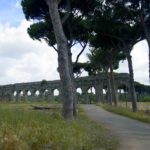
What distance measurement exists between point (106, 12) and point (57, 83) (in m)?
57.6

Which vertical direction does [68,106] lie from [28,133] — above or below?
above

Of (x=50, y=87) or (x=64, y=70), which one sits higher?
(x=50, y=87)

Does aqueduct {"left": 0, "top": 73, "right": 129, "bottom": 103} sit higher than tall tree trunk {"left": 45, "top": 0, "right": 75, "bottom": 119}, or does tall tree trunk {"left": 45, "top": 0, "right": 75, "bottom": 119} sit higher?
aqueduct {"left": 0, "top": 73, "right": 129, "bottom": 103}

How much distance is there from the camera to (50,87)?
89.5 metres

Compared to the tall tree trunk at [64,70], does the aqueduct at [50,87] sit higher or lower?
higher

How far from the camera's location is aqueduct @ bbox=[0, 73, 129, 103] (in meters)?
75.3

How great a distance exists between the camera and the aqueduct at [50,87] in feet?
247

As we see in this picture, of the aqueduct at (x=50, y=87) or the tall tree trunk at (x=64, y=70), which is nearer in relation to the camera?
the tall tree trunk at (x=64, y=70)

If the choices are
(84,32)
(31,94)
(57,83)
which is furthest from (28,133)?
(31,94)

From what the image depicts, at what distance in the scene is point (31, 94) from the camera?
95.2 m

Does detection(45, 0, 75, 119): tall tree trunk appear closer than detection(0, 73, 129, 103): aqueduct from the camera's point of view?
Yes

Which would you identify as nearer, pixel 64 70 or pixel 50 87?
pixel 64 70

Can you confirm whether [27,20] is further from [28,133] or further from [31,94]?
[31,94]

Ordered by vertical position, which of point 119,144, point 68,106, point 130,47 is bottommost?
point 119,144
